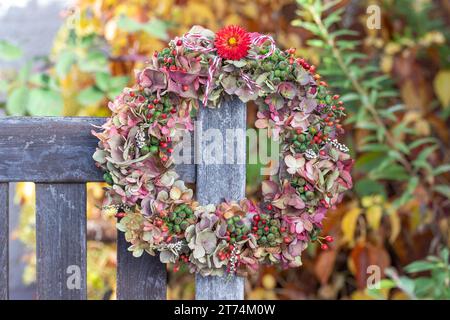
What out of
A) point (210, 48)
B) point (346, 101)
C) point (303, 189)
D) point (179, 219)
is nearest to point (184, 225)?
point (179, 219)

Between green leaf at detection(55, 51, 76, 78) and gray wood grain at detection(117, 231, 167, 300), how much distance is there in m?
0.86

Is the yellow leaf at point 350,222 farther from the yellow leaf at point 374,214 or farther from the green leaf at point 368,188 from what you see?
the green leaf at point 368,188

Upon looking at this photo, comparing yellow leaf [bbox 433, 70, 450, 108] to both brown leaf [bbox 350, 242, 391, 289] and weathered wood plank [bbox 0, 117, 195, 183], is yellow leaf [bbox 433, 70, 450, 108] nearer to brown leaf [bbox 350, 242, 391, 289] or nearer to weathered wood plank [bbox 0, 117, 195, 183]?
brown leaf [bbox 350, 242, 391, 289]

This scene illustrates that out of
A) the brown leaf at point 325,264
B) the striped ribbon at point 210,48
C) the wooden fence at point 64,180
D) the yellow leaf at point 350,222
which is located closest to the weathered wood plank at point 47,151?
the wooden fence at point 64,180

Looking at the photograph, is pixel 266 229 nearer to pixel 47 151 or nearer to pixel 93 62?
pixel 47 151

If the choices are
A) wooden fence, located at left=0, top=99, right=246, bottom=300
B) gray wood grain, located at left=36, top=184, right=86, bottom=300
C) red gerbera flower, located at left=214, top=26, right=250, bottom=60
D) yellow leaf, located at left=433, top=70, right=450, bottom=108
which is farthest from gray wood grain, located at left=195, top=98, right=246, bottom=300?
yellow leaf, located at left=433, top=70, right=450, bottom=108

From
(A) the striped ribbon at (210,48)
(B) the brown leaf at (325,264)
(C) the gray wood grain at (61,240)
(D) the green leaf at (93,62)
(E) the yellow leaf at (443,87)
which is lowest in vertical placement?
(B) the brown leaf at (325,264)

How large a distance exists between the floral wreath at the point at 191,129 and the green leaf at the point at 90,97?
86 centimetres

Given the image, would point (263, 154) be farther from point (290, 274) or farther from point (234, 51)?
point (290, 274)

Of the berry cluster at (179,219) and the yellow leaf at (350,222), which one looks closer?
the berry cluster at (179,219)

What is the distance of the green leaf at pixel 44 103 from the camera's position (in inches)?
82.0

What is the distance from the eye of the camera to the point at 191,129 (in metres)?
1.40

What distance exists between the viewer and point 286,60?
1.39 metres

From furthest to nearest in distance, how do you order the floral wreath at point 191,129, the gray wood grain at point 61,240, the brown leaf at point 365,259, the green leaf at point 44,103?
the brown leaf at point 365,259 < the green leaf at point 44,103 < the gray wood grain at point 61,240 < the floral wreath at point 191,129
